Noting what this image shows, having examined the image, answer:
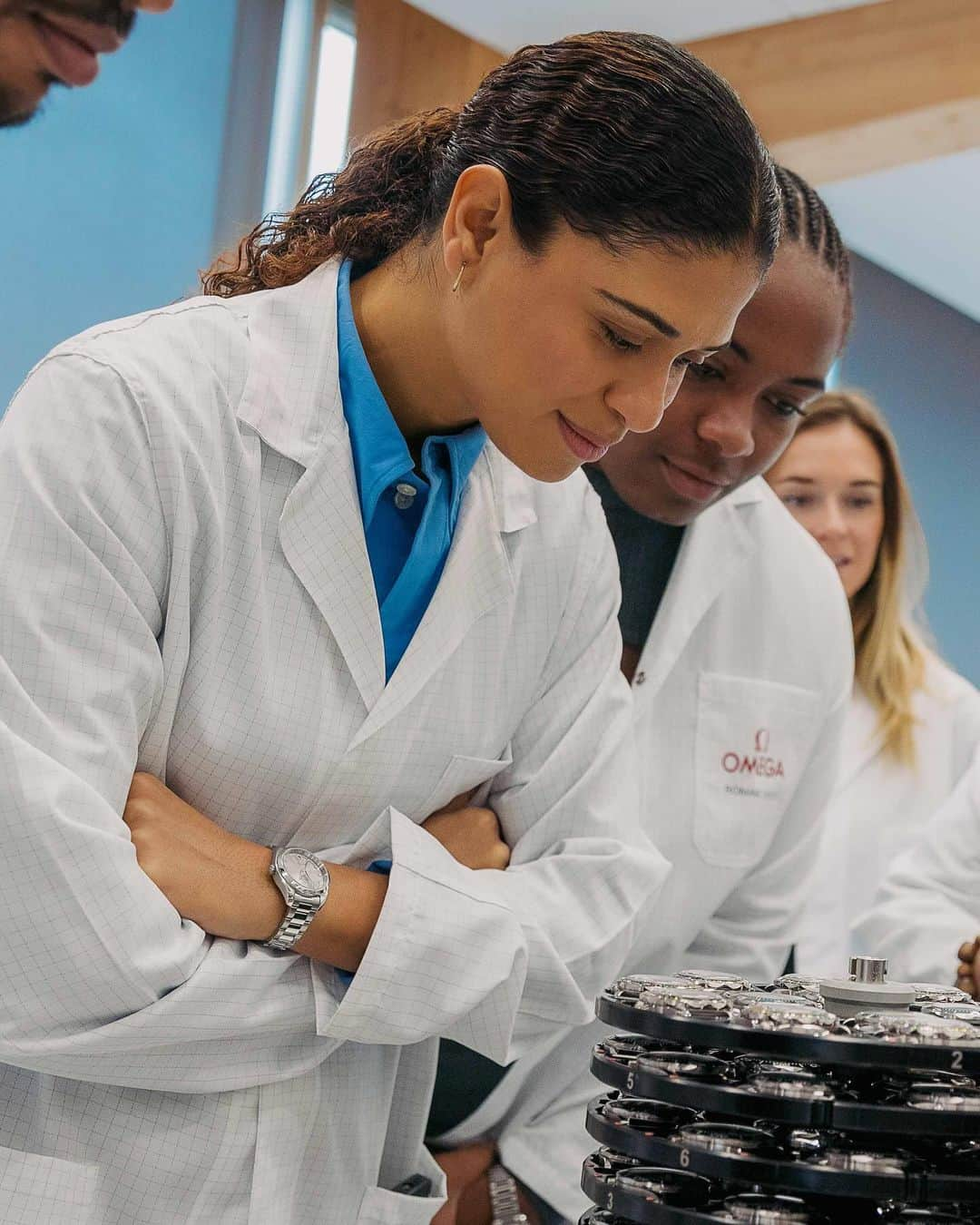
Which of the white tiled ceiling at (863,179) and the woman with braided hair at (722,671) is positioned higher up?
the white tiled ceiling at (863,179)

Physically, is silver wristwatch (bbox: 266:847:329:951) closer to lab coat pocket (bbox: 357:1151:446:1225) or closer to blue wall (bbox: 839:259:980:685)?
lab coat pocket (bbox: 357:1151:446:1225)

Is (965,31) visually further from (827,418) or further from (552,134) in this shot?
(552,134)

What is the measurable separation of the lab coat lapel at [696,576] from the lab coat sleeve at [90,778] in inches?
26.9

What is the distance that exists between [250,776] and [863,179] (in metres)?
2.92

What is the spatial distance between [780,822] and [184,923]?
849 millimetres

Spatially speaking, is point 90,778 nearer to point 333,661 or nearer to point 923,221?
point 333,661

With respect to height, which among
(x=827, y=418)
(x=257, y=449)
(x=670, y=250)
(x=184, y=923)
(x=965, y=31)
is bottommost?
(x=184, y=923)

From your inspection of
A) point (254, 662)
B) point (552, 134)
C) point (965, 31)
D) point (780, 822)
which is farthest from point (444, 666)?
point (965, 31)

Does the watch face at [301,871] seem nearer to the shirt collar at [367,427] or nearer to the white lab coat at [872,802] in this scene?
the shirt collar at [367,427]

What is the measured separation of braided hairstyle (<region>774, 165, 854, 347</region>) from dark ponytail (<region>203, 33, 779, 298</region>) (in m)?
0.49

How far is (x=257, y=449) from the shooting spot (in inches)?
44.3

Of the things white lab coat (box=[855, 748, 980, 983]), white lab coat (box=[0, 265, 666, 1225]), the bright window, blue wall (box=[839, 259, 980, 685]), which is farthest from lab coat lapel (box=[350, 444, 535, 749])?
blue wall (box=[839, 259, 980, 685])

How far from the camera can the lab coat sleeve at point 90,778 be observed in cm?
97

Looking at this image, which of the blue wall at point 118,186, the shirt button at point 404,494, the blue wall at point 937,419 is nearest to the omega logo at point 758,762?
the shirt button at point 404,494
